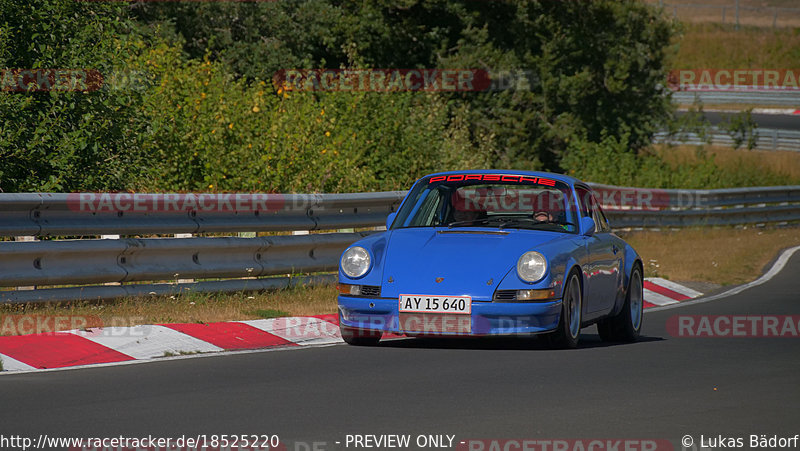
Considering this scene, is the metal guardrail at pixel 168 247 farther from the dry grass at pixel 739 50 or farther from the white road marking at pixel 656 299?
the dry grass at pixel 739 50

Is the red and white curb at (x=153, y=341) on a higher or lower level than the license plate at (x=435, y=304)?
lower

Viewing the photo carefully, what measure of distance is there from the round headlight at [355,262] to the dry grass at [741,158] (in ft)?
111

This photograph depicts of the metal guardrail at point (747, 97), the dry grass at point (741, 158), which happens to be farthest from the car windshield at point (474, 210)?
the metal guardrail at point (747, 97)

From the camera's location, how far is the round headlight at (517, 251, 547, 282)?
958cm

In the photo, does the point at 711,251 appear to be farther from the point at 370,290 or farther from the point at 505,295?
the point at 370,290

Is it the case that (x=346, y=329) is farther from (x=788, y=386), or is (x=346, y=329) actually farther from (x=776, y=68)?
(x=776, y=68)

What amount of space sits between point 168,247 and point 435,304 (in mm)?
3007

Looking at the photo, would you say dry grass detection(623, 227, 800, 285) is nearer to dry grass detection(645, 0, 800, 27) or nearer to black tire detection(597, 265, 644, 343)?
black tire detection(597, 265, 644, 343)

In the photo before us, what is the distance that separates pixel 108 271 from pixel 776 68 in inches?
2674

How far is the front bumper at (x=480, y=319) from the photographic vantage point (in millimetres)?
9500

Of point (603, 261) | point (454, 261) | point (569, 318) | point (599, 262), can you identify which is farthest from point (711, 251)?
point (454, 261)

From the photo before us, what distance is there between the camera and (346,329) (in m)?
10.1

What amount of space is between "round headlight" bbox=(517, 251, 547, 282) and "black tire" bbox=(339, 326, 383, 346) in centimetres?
124

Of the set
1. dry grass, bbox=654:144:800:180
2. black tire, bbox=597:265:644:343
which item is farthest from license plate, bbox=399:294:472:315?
dry grass, bbox=654:144:800:180
